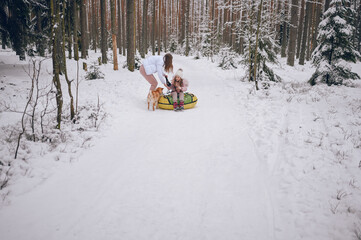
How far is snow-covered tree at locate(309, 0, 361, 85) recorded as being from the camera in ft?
28.3

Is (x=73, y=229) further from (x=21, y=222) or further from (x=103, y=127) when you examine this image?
(x=103, y=127)

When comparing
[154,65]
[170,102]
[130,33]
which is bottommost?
[170,102]

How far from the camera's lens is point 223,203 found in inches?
102

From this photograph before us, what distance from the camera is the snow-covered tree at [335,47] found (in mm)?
8641

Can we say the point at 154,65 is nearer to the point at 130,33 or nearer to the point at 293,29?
the point at 130,33

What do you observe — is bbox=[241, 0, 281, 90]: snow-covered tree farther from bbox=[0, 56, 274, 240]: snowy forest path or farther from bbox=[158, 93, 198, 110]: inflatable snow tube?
bbox=[0, 56, 274, 240]: snowy forest path

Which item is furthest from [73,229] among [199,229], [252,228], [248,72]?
[248,72]

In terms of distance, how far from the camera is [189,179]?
3.07m

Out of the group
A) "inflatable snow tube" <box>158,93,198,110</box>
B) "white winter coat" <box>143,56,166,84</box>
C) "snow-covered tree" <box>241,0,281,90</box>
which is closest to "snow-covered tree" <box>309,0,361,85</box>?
"snow-covered tree" <box>241,0,281,90</box>

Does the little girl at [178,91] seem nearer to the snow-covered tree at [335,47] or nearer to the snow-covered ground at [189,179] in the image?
the snow-covered ground at [189,179]

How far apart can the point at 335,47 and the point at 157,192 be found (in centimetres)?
1071

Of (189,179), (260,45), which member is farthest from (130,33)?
(189,179)

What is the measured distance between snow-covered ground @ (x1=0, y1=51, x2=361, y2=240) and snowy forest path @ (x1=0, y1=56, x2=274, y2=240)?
1cm

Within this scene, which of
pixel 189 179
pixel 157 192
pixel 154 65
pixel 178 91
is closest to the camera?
pixel 157 192
